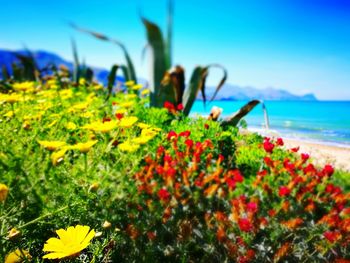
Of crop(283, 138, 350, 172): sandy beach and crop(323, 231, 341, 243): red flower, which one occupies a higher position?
crop(323, 231, 341, 243): red flower

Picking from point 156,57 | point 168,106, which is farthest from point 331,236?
point 156,57

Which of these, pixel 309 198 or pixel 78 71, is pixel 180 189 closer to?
pixel 309 198

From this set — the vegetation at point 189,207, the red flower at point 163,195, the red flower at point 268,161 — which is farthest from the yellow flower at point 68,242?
the red flower at point 268,161

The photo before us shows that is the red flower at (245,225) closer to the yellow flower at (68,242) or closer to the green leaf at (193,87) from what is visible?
the yellow flower at (68,242)

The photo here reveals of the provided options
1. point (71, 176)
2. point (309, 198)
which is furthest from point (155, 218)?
point (309, 198)

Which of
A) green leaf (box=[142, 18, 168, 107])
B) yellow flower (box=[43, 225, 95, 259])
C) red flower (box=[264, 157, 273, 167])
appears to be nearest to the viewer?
yellow flower (box=[43, 225, 95, 259])

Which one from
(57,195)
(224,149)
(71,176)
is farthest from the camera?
(224,149)

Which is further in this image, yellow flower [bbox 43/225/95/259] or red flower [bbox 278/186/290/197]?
red flower [bbox 278/186/290/197]

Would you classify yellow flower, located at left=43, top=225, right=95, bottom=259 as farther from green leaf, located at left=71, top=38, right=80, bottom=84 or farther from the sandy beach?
green leaf, located at left=71, top=38, right=80, bottom=84

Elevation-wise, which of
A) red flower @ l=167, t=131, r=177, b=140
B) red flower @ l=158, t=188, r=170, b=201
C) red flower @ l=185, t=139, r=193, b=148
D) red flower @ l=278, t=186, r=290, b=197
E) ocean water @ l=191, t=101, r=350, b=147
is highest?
red flower @ l=167, t=131, r=177, b=140

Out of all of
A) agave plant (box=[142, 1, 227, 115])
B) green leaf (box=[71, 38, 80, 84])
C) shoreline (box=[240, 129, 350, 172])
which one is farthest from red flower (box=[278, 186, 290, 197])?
green leaf (box=[71, 38, 80, 84])

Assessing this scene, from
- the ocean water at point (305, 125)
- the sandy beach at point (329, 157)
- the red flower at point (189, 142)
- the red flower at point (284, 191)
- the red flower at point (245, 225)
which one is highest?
the red flower at point (189, 142)

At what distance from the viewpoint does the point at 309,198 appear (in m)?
Answer: 2.55

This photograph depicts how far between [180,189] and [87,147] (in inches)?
52.2
